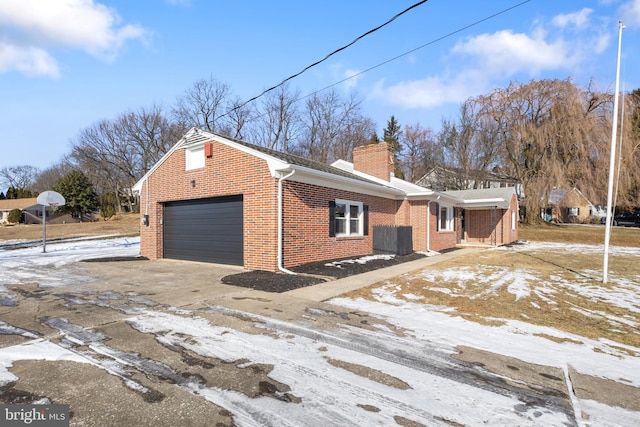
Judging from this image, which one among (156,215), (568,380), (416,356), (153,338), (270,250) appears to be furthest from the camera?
(156,215)

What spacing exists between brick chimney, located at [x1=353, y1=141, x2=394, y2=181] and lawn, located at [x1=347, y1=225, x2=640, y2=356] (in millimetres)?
5951

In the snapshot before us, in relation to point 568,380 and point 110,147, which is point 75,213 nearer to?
point 110,147

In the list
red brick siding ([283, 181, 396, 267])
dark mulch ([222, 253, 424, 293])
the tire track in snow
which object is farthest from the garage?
the tire track in snow

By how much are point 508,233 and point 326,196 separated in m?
16.5

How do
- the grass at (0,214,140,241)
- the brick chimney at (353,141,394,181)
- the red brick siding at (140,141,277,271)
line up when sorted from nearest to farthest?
the red brick siding at (140,141,277,271) < the brick chimney at (353,141,394,181) < the grass at (0,214,140,241)

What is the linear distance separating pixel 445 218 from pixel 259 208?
485 inches

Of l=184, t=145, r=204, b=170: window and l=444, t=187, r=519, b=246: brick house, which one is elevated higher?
l=184, t=145, r=204, b=170: window

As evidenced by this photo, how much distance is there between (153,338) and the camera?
4.12 m

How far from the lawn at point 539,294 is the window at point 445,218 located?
584 cm

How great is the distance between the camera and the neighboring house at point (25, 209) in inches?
1859

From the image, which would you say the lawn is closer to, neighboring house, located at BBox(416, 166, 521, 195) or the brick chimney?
the brick chimney

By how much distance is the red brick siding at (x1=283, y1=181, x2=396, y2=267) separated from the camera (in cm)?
968

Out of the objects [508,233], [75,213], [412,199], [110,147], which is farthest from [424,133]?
[75,213]

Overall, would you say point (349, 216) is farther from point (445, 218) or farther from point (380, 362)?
point (380, 362)
